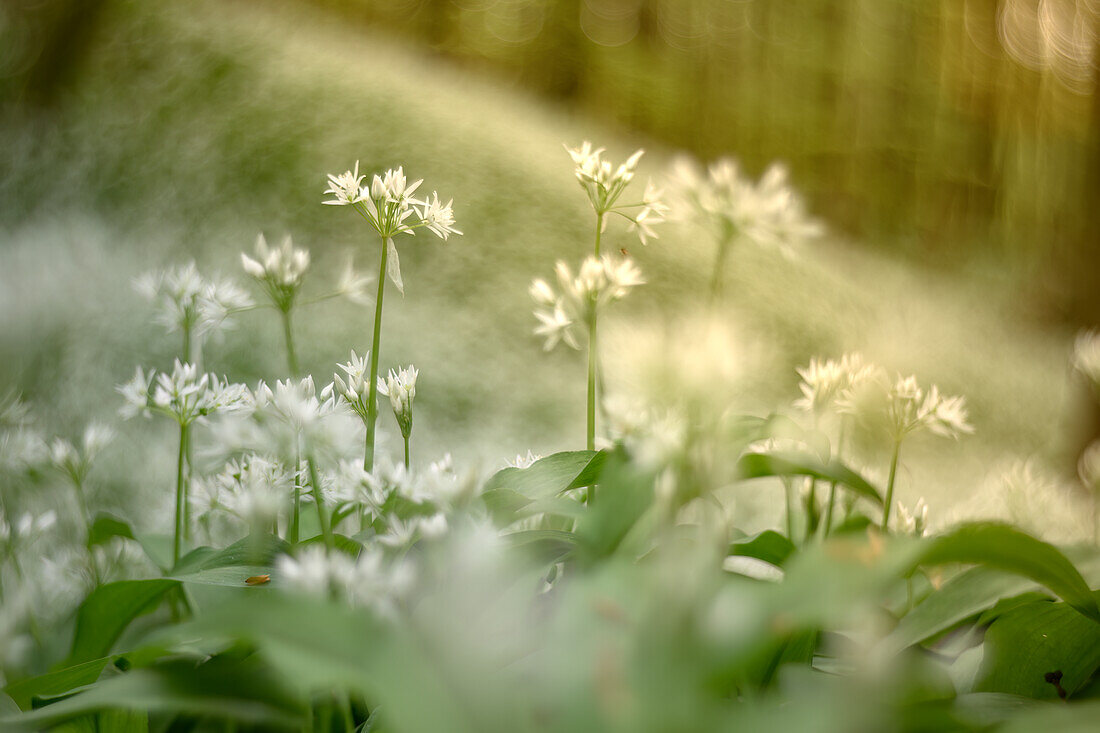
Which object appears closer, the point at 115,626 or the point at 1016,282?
the point at 115,626

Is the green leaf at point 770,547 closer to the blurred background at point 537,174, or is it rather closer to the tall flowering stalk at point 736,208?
the tall flowering stalk at point 736,208

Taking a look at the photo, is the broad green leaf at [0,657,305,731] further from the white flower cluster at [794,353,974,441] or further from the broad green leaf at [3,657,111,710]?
the white flower cluster at [794,353,974,441]

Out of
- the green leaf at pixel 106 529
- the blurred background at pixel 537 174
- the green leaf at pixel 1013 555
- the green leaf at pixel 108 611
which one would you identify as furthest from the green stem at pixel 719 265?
the blurred background at pixel 537 174

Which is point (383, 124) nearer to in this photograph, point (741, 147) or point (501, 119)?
point (501, 119)

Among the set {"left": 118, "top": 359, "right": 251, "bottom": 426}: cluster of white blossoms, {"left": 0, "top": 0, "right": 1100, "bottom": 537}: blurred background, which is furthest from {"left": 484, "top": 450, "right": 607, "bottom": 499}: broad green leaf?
{"left": 0, "top": 0, "right": 1100, "bottom": 537}: blurred background

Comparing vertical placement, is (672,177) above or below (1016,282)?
above

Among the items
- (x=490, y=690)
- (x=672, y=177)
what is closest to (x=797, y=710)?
(x=490, y=690)
